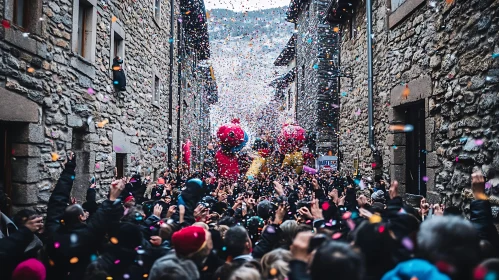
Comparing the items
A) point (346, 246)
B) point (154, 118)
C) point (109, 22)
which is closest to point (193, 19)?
point (154, 118)

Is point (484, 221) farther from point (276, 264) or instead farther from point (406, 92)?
point (406, 92)

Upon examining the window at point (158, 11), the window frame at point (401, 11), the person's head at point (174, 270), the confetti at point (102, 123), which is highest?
the window at point (158, 11)

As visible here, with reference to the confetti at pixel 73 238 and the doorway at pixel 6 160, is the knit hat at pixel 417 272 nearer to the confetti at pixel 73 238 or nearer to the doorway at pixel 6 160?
the confetti at pixel 73 238

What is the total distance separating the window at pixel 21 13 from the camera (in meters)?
4.94

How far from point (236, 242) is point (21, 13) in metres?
4.15

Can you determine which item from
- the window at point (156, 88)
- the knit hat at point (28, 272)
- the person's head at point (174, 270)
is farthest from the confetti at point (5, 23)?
the window at point (156, 88)

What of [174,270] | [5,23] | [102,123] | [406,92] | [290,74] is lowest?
[174,270]

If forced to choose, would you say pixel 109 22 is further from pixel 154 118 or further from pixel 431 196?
pixel 431 196

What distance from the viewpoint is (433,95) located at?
5.74 m

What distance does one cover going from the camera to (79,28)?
6660 millimetres

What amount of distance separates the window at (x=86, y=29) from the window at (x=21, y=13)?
144 centimetres

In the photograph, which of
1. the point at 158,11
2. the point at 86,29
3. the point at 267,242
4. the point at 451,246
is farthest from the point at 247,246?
the point at 158,11

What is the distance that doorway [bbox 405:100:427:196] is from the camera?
665cm

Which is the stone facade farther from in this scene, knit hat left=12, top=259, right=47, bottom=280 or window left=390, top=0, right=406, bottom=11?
knit hat left=12, top=259, right=47, bottom=280
